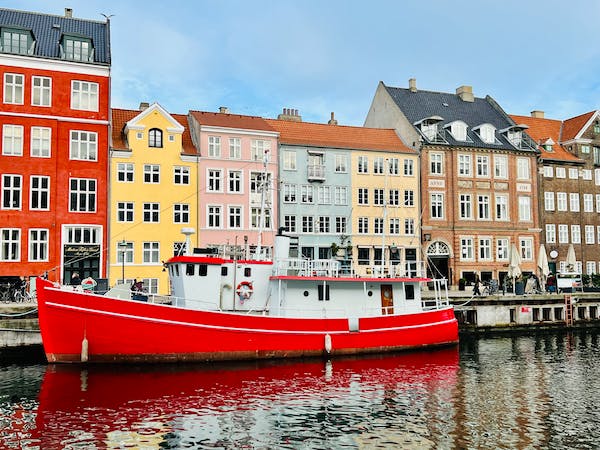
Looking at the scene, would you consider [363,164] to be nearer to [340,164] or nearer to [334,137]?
[340,164]

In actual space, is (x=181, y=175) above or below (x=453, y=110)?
below

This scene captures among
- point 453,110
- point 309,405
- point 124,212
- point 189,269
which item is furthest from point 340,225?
point 309,405

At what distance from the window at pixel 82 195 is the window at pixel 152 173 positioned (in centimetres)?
345

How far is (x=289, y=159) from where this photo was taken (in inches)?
1795

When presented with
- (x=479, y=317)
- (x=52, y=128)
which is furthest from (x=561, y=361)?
(x=52, y=128)

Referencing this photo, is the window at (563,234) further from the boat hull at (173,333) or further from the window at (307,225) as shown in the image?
the boat hull at (173,333)

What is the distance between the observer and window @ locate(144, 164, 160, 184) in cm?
4116

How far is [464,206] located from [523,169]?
272 inches

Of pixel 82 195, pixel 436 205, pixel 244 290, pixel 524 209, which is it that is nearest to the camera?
pixel 244 290

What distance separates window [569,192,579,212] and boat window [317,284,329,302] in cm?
3409

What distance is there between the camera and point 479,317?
39.1 meters

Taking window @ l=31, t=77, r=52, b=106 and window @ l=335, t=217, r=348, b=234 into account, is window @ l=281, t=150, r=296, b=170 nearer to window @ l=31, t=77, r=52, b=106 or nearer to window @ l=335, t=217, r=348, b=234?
window @ l=335, t=217, r=348, b=234

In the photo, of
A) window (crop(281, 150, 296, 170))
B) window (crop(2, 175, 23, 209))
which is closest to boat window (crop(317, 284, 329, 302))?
window (crop(281, 150, 296, 170))

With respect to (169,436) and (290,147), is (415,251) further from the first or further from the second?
(169,436)
